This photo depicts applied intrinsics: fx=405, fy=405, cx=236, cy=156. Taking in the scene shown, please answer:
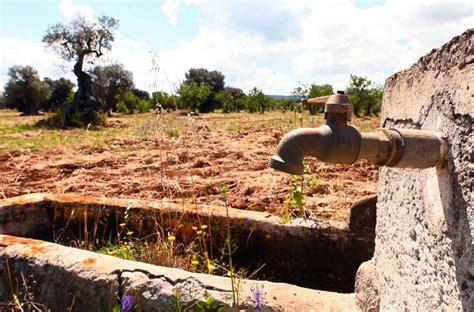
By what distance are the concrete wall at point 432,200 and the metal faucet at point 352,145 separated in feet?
0.22

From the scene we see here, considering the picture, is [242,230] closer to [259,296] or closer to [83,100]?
[259,296]

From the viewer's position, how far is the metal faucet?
3.73ft

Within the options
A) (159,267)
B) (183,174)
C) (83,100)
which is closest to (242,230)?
(159,267)

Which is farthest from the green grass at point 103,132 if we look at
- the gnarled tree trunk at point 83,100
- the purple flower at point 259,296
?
the purple flower at point 259,296

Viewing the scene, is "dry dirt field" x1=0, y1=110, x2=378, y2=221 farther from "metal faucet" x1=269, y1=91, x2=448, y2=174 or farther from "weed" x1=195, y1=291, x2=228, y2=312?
"metal faucet" x1=269, y1=91, x2=448, y2=174

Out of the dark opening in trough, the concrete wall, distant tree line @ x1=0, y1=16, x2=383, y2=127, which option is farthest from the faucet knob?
distant tree line @ x1=0, y1=16, x2=383, y2=127

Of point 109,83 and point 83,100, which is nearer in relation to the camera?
point 83,100

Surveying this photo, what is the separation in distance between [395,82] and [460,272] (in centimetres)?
87

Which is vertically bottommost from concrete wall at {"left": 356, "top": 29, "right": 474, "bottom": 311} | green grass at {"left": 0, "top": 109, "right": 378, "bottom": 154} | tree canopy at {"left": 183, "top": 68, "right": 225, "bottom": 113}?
green grass at {"left": 0, "top": 109, "right": 378, "bottom": 154}

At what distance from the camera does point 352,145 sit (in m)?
1.14

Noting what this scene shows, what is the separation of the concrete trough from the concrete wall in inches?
21.1

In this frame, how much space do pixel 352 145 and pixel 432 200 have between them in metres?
0.36

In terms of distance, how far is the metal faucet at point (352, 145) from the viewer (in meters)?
1.14

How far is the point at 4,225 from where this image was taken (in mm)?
3189
